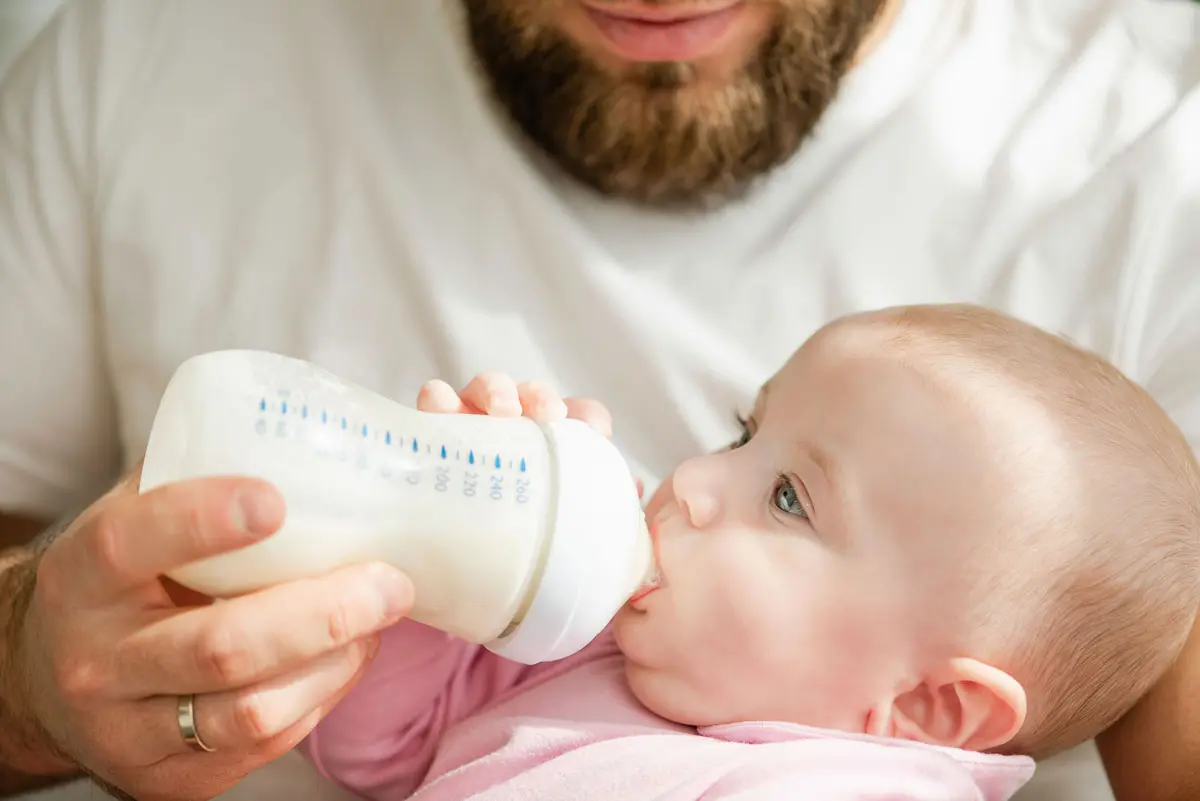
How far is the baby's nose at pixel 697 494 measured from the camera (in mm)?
792

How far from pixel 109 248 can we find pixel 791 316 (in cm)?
72

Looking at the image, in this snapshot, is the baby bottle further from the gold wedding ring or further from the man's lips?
the man's lips

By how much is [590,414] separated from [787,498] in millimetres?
175

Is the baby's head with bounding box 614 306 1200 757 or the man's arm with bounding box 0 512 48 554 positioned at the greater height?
the baby's head with bounding box 614 306 1200 757

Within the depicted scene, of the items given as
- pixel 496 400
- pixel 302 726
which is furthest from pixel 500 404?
pixel 302 726

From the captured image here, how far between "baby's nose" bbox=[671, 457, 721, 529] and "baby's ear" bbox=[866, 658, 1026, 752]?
0.62 ft

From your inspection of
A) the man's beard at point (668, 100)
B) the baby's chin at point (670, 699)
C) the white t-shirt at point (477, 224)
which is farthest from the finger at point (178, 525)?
the man's beard at point (668, 100)

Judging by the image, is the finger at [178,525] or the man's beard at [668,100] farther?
the man's beard at [668,100]

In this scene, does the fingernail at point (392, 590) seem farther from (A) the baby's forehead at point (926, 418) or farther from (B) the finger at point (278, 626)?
(A) the baby's forehead at point (926, 418)

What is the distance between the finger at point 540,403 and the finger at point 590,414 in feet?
0.14

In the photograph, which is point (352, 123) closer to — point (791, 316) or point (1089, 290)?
point (791, 316)

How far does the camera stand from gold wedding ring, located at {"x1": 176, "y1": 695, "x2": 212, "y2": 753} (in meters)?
0.68

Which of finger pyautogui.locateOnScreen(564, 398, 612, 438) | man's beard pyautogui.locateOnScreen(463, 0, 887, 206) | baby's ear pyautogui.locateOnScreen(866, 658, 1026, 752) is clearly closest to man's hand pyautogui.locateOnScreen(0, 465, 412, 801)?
finger pyautogui.locateOnScreen(564, 398, 612, 438)

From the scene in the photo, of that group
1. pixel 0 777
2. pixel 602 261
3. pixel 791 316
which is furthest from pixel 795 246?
pixel 0 777
